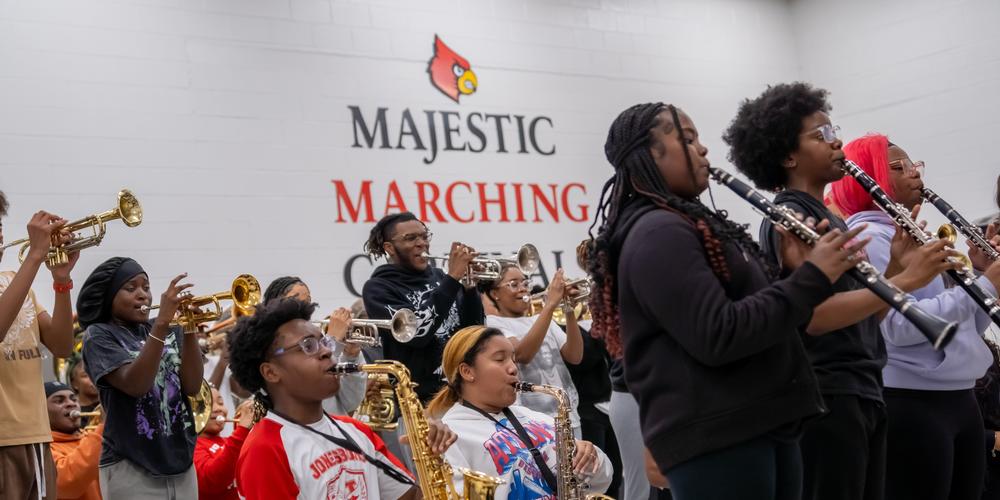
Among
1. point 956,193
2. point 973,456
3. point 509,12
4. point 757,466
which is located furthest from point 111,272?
point 956,193

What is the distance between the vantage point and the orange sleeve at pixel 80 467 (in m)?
4.26

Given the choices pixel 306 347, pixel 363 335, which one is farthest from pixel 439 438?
pixel 363 335

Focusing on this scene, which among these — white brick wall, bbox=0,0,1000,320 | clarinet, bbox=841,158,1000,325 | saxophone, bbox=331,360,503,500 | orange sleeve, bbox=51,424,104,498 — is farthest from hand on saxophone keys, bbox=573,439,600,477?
white brick wall, bbox=0,0,1000,320

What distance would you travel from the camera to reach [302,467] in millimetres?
3012

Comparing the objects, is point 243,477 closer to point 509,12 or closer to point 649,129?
point 649,129

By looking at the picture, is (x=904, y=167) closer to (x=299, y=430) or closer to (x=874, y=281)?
(x=874, y=281)

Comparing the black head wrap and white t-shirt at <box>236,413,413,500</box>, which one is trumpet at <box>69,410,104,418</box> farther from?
white t-shirt at <box>236,413,413,500</box>

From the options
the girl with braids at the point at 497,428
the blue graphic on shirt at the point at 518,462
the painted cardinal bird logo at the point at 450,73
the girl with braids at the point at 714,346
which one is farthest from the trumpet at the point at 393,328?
the painted cardinal bird logo at the point at 450,73

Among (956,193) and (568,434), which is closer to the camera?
(568,434)

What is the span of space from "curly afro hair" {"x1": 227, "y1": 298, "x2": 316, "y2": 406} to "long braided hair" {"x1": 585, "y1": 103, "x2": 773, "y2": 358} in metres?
1.21

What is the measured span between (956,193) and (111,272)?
264 inches

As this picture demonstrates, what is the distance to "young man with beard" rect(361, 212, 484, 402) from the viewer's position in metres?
4.62

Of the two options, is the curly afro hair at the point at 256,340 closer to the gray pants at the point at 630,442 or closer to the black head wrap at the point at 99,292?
the black head wrap at the point at 99,292

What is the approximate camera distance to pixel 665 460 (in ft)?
7.10
